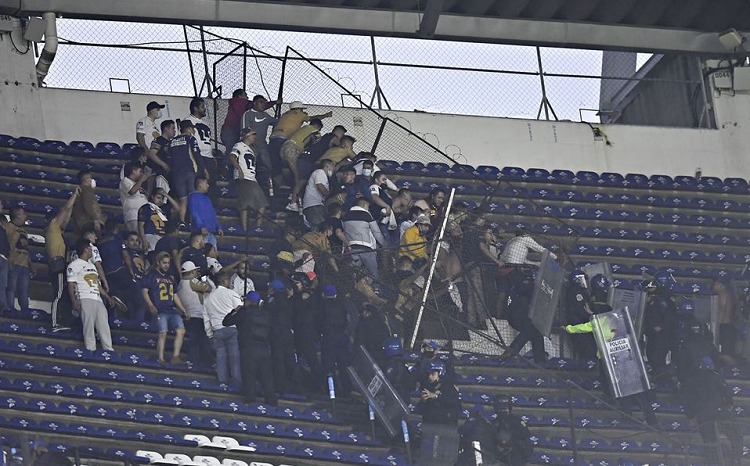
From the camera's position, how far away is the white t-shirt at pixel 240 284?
18.8 metres

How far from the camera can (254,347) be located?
17594 mm

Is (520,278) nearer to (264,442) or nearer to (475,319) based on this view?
(475,319)

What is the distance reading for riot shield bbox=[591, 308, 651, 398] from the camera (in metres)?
19.2

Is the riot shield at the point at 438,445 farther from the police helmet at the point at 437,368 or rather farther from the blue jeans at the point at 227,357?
the blue jeans at the point at 227,357

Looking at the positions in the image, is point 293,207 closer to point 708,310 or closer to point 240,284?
point 240,284

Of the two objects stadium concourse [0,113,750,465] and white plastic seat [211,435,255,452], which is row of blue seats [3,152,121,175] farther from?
white plastic seat [211,435,255,452]

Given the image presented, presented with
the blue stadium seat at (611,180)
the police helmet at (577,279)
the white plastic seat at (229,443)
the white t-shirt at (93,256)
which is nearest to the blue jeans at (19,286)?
the white t-shirt at (93,256)

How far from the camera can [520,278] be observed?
1956 centimetres

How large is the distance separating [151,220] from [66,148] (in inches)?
145

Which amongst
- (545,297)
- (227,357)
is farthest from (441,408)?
(545,297)

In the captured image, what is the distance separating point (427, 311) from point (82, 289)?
3.78 meters

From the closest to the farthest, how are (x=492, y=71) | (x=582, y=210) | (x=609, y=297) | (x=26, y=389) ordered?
(x=26, y=389) < (x=609, y=297) < (x=582, y=210) < (x=492, y=71)

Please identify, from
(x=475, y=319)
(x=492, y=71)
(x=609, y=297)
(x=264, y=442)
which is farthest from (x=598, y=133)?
(x=264, y=442)

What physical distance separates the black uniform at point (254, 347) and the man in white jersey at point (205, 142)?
3.34 metres
